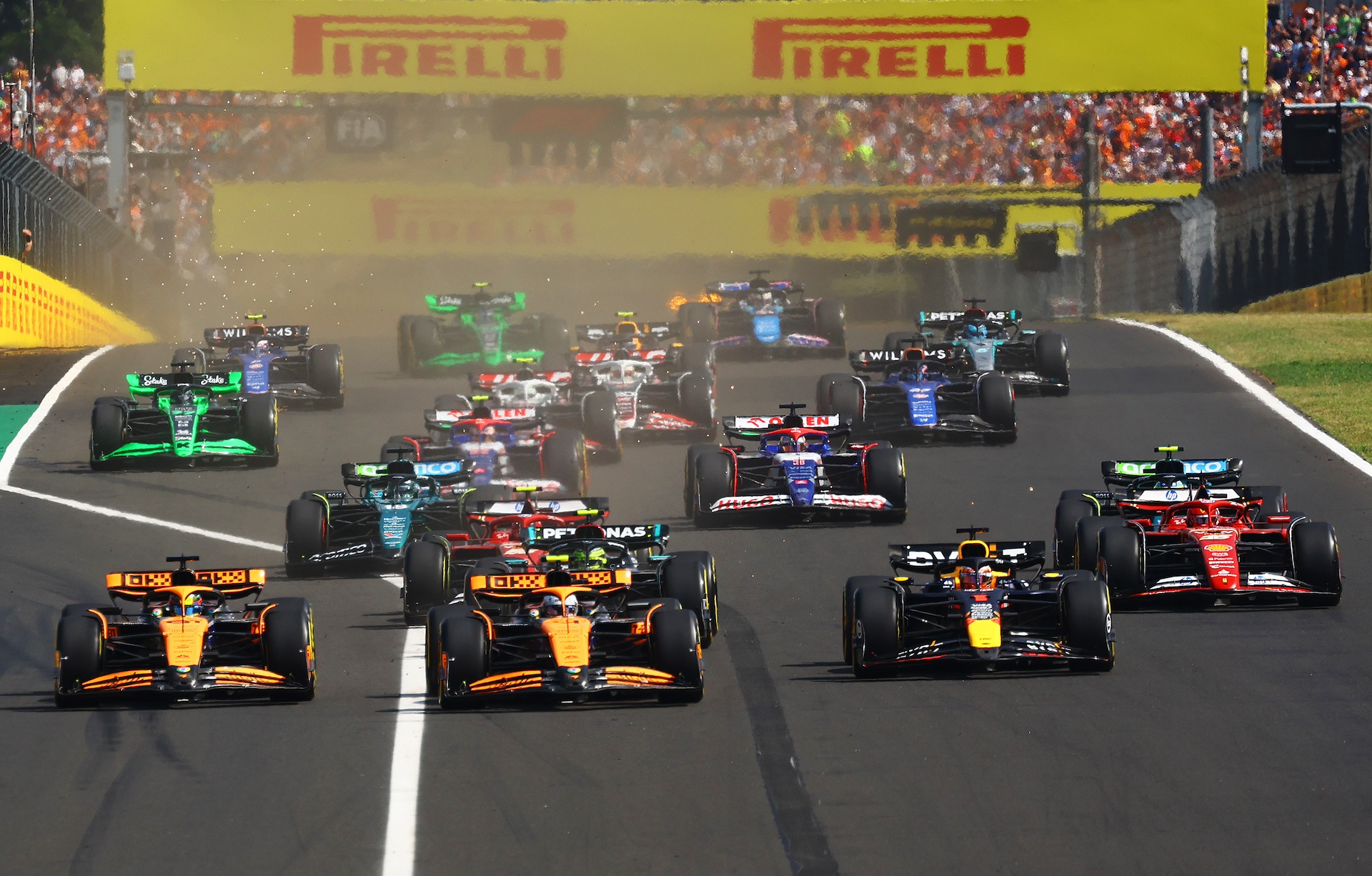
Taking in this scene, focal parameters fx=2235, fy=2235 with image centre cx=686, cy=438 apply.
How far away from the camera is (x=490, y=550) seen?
17484 mm

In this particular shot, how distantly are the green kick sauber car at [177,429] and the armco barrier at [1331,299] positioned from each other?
2142cm

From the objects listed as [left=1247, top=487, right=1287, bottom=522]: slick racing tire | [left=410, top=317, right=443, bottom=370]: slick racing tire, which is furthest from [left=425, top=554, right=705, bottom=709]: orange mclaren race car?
[left=410, top=317, right=443, bottom=370]: slick racing tire

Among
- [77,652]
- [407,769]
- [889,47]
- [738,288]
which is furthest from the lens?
[889,47]

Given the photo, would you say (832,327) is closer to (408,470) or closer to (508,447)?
(508,447)

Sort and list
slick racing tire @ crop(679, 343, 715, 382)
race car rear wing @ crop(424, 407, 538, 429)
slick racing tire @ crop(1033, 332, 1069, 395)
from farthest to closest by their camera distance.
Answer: slick racing tire @ crop(1033, 332, 1069, 395) < slick racing tire @ crop(679, 343, 715, 382) < race car rear wing @ crop(424, 407, 538, 429)

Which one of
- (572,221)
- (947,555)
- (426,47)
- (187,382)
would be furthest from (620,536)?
(426,47)

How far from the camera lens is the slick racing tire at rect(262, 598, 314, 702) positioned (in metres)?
14.1

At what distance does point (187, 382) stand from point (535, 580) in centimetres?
1316

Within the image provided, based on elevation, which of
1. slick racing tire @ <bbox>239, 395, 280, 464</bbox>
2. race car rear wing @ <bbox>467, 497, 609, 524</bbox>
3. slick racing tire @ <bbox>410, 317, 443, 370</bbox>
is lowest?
race car rear wing @ <bbox>467, 497, 609, 524</bbox>

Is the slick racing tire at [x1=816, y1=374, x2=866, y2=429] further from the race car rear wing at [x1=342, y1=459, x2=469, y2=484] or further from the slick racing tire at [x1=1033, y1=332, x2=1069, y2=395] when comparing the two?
the race car rear wing at [x1=342, y1=459, x2=469, y2=484]

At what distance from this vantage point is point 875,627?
576 inches

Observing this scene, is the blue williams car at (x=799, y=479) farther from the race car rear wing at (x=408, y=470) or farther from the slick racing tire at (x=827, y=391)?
the slick racing tire at (x=827, y=391)

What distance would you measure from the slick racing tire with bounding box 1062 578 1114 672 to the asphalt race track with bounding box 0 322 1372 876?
7.6 inches

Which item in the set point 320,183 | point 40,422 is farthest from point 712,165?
point 40,422
